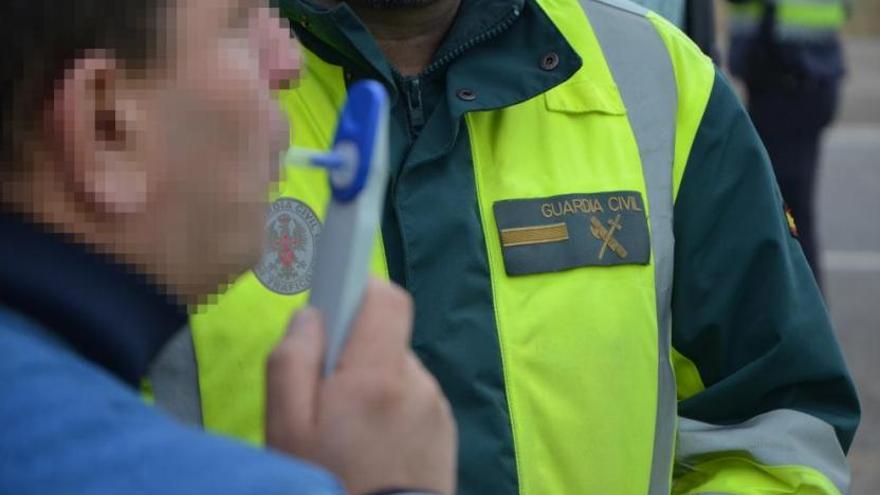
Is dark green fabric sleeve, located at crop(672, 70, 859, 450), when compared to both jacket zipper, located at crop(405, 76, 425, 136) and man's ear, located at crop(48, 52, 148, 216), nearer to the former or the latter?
jacket zipper, located at crop(405, 76, 425, 136)

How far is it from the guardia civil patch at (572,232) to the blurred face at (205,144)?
82cm

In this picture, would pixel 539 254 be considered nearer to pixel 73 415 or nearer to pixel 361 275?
pixel 361 275

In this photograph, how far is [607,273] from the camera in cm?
223

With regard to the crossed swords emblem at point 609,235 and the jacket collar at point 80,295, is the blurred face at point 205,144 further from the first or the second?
the crossed swords emblem at point 609,235

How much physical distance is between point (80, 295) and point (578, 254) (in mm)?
1025

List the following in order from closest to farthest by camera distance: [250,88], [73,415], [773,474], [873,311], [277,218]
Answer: [73,415] < [250,88] < [277,218] < [773,474] < [873,311]

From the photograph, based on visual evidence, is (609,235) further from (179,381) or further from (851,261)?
(851,261)

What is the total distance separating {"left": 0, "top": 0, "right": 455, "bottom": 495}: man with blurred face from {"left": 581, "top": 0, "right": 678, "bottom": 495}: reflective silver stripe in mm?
925

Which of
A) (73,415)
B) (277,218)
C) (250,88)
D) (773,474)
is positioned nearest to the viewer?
(73,415)

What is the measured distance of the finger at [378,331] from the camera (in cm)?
134

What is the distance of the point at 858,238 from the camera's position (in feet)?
30.4

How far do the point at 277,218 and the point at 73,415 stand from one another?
0.93m

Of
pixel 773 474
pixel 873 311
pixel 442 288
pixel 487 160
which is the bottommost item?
pixel 873 311

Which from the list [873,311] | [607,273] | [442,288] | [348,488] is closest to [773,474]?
[607,273]
